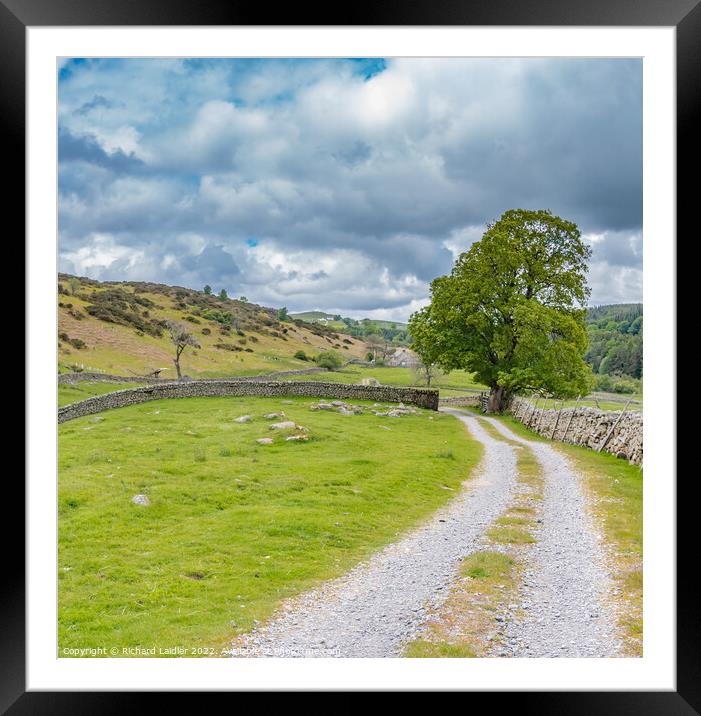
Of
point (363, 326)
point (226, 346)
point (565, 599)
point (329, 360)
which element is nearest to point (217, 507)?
point (226, 346)

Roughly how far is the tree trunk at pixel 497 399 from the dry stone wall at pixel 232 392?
0.87 m

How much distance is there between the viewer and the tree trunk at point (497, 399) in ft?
23.3

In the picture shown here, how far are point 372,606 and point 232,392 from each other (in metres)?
3.48

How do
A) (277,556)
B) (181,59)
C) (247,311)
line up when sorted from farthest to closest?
(247,311), (181,59), (277,556)

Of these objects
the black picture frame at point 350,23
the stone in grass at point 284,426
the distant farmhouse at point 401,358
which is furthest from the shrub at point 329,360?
the black picture frame at point 350,23

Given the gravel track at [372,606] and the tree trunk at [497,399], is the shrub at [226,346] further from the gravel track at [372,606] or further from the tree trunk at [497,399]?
the tree trunk at [497,399]

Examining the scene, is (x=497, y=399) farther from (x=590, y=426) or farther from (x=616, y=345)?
(x=616, y=345)

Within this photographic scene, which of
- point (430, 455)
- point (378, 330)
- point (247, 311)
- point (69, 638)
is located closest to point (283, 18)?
point (247, 311)

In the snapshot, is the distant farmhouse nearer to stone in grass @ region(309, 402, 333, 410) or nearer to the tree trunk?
stone in grass @ region(309, 402, 333, 410)

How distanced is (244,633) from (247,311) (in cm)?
350

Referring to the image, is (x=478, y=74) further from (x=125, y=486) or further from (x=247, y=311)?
(x=125, y=486)

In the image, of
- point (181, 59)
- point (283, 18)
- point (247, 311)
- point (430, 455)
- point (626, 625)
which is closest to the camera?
point (283, 18)

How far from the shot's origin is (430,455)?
21.0 ft

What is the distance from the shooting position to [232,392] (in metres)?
6.29
